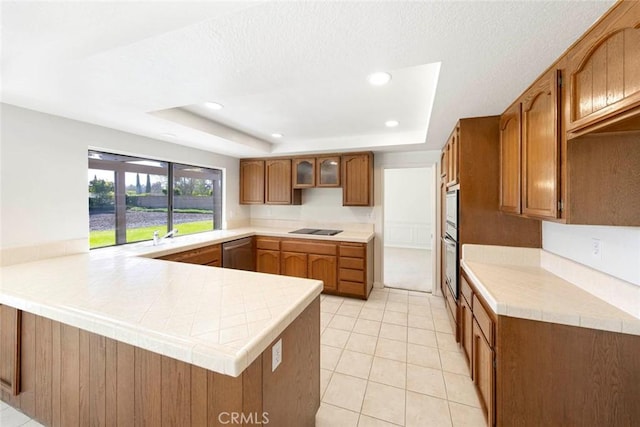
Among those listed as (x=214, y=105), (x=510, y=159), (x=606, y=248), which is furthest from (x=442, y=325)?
(x=214, y=105)

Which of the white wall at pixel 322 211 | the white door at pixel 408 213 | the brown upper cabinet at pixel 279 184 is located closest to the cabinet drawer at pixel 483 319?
the white wall at pixel 322 211

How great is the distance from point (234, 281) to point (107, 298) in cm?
63

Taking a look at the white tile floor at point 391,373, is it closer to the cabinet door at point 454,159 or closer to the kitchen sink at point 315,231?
the kitchen sink at point 315,231

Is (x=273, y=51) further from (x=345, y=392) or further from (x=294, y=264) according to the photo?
(x=294, y=264)

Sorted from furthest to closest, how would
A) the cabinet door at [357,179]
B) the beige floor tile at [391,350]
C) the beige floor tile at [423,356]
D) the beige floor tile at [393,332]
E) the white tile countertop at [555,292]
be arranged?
the cabinet door at [357,179], the beige floor tile at [393,332], the beige floor tile at [391,350], the beige floor tile at [423,356], the white tile countertop at [555,292]

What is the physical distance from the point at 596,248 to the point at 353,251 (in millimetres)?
2357

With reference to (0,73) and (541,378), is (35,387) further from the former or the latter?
(541,378)

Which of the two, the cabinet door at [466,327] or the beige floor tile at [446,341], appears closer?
the cabinet door at [466,327]

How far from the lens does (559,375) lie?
128 centimetres

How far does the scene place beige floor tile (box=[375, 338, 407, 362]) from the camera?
2271mm

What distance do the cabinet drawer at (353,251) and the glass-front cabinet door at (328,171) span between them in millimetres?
987

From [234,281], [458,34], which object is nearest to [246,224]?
[234,281]

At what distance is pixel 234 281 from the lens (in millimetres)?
1593

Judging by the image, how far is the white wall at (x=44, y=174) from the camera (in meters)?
1.96
